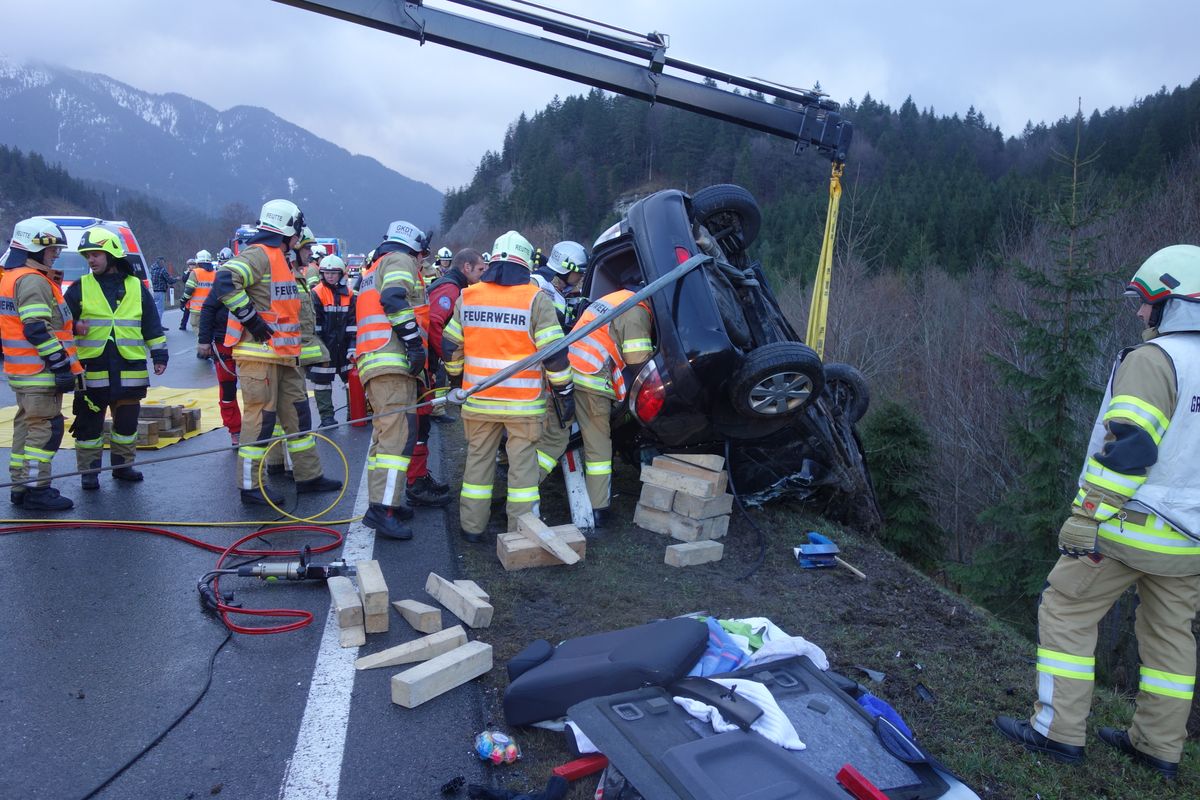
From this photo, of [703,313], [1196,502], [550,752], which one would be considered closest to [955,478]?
[703,313]

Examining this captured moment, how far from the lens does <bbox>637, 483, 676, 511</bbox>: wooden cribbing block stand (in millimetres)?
5846

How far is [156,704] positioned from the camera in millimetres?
3416

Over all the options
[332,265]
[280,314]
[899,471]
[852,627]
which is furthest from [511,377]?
[899,471]

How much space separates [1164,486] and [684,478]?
2978mm

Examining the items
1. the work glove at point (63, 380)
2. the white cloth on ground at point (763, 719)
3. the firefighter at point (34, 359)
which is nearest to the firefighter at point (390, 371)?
the work glove at point (63, 380)

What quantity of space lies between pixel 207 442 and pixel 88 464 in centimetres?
190

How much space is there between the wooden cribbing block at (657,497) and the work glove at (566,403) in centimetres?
77

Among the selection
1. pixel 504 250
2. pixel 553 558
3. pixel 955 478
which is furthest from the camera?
pixel 955 478

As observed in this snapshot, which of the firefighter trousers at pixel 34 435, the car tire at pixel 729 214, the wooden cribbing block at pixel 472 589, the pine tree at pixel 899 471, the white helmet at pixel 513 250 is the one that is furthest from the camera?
the pine tree at pixel 899 471

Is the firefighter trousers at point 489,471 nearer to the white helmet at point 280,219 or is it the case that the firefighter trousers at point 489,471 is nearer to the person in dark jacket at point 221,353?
the white helmet at point 280,219

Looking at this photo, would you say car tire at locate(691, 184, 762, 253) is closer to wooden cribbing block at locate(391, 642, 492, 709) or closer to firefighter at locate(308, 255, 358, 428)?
wooden cribbing block at locate(391, 642, 492, 709)

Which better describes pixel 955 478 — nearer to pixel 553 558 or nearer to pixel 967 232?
pixel 553 558

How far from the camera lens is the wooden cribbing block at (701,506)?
222 inches

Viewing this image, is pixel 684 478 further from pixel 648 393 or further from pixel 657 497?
pixel 648 393
